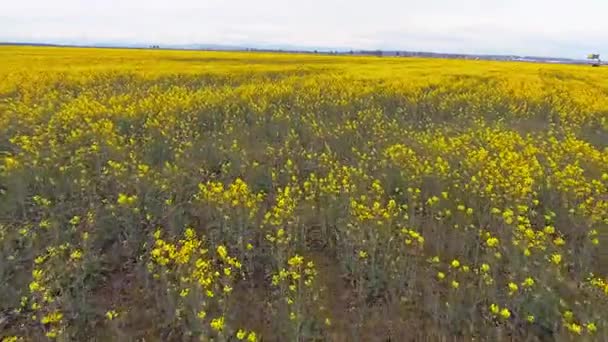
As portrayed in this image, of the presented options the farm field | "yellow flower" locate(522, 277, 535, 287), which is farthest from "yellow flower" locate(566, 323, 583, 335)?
"yellow flower" locate(522, 277, 535, 287)

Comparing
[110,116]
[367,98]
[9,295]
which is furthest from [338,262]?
[367,98]

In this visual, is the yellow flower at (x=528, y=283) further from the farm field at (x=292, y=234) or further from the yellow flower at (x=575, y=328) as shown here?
the yellow flower at (x=575, y=328)

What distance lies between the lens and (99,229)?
6.03 meters

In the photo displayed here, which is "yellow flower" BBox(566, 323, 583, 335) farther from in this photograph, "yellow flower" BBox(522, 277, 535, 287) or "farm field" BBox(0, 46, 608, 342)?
"yellow flower" BBox(522, 277, 535, 287)

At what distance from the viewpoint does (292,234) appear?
19.4 ft

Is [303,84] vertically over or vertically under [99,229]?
over

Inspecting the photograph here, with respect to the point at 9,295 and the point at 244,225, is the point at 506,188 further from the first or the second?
the point at 9,295

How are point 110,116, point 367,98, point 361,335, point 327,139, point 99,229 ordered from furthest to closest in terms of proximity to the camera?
point 367,98, point 110,116, point 327,139, point 99,229, point 361,335

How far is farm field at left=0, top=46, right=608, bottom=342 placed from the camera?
445cm

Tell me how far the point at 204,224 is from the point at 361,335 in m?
2.93

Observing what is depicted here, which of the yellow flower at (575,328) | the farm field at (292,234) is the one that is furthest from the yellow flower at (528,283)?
the yellow flower at (575,328)

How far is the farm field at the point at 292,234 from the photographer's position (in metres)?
4.45

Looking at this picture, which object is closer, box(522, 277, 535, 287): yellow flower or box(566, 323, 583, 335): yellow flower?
box(566, 323, 583, 335): yellow flower

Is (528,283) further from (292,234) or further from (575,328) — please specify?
(292,234)
